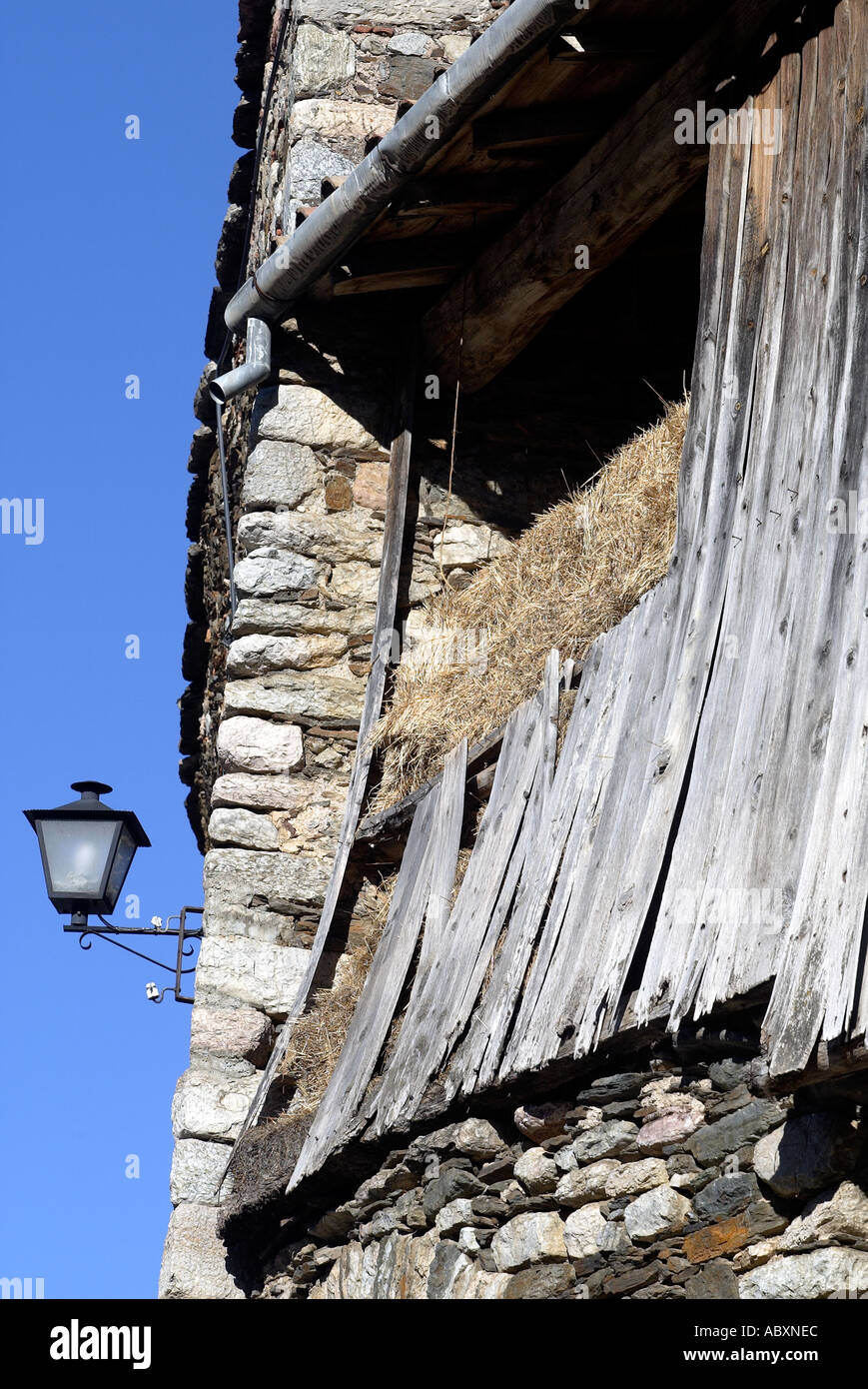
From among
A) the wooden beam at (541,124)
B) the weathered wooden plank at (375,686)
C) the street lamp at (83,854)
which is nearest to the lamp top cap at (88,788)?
the street lamp at (83,854)

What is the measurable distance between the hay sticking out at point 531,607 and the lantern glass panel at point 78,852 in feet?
3.42

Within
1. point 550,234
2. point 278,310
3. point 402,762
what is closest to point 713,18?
point 550,234

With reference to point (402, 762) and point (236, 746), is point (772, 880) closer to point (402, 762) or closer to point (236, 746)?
point (402, 762)

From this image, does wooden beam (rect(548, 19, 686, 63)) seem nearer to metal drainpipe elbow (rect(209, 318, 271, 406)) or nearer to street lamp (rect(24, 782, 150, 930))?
metal drainpipe elbow (rect(209, 318, 271, 406))

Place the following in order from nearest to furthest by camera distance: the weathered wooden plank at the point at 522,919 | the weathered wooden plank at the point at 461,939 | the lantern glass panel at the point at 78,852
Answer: the weathered wooden plank at the point at 522,919 < the weathered wooden plank at the point at 461,939 < the lantern glass panel at the point at 78,852

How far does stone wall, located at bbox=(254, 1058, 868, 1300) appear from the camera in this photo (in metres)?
2.88

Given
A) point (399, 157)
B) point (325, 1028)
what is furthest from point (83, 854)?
point (399, 157)

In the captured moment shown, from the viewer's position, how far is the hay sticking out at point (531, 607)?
15.4ft

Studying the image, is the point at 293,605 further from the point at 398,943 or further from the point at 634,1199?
the point at 634,1199

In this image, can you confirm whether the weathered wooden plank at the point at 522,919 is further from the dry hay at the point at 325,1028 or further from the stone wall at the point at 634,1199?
the dry hay at the point at 325,1028

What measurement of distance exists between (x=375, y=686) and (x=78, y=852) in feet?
4.11

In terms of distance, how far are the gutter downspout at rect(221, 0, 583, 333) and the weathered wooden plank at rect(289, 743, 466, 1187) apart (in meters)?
1.96

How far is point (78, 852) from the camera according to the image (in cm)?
585
